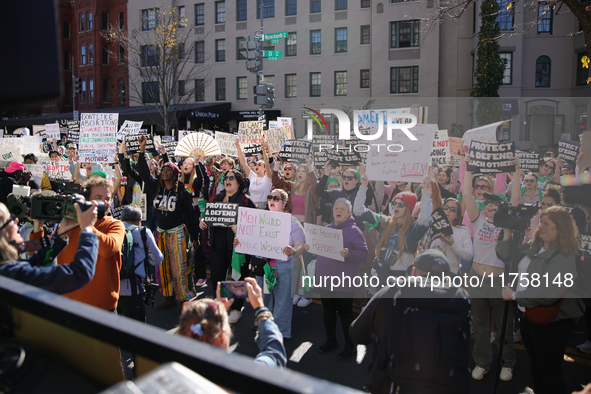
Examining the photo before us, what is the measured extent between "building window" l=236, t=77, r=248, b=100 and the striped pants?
29.9 m

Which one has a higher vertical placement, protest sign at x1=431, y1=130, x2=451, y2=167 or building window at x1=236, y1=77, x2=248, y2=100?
building window at x1=236, y1=77, x2=248, y2=100

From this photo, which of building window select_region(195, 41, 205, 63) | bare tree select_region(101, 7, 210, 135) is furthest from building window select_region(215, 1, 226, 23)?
building window select_region(195, 41, 205, 63)

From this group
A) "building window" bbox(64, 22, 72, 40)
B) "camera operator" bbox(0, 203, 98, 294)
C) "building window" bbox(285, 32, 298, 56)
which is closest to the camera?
"camera operator" bbox(0, 203, 98, 294)

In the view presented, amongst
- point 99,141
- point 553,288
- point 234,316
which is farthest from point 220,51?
point 553,288

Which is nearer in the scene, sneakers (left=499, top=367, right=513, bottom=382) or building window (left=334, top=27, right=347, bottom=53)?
sneakers (left=499, top=367, right=513, bottom=382)

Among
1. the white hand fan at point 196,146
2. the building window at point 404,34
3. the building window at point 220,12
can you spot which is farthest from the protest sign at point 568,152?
the building window at point 220,12

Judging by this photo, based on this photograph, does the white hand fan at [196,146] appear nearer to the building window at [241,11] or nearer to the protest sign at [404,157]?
the protest sign at [404,157]

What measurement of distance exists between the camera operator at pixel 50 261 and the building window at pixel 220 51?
34.5 meters

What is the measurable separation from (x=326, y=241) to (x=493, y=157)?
2.12 meters

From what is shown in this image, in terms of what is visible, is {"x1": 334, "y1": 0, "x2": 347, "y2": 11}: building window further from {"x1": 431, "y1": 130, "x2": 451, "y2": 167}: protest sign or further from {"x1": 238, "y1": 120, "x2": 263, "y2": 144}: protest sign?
{"x1": 431, "y1": 130, "x2": 451, "y2": 167}: protest sign

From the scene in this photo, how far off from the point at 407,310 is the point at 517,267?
7.71ft

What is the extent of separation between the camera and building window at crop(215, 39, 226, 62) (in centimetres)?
3512

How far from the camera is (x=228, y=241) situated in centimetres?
604

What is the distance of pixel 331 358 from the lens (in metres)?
4.92
